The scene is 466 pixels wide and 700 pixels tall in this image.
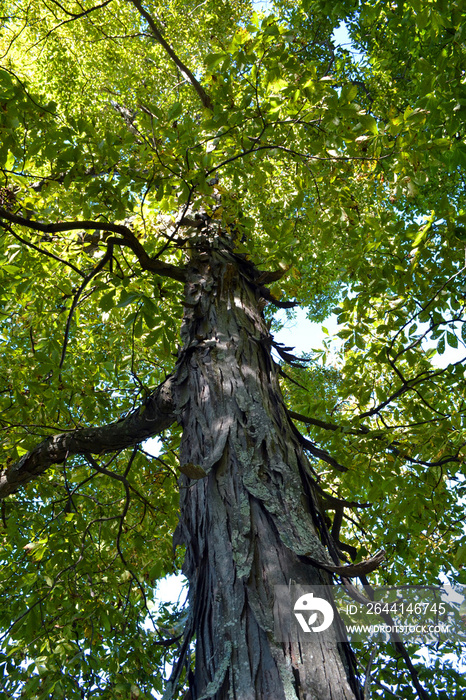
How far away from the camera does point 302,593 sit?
1374mm

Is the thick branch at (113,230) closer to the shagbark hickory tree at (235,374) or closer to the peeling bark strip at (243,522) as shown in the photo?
the shagbark hickory tree at (235,374)

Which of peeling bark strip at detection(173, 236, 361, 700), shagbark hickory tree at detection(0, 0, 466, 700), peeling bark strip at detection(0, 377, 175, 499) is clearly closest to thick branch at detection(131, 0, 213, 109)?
shagbark hickory tree at detection(0, 0, 466, 700)

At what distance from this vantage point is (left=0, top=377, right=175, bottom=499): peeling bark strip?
2.64 m

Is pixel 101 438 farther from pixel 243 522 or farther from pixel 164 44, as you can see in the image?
pixel 164 44

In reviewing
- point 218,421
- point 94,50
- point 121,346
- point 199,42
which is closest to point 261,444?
point 218,421

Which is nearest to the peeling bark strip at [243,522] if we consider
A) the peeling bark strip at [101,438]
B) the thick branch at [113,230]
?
the peeling bark strip at [101,438]

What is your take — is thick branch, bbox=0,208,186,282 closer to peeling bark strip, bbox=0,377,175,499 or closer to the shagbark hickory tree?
the shagbark hickory tree

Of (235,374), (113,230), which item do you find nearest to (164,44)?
(113,230)

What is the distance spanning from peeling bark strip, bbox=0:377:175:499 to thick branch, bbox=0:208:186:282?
73 cm

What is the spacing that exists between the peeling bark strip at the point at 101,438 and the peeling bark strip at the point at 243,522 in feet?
1.14

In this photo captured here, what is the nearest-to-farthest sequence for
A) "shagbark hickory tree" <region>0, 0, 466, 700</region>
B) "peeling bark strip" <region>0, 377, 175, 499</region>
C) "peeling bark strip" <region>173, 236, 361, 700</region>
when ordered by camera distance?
"peeling bark strip" <region>173, 236, 361, 700</region> → "shagbark hickory tree" <region>0, 0, 466, 700</region> → "peeling bark strip" <region>0, 377, 175, 499</region>

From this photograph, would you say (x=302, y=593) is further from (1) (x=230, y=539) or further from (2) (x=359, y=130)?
(2) (x=359, y=130)

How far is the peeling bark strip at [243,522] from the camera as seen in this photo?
123 cm

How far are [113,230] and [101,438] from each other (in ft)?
4.51
